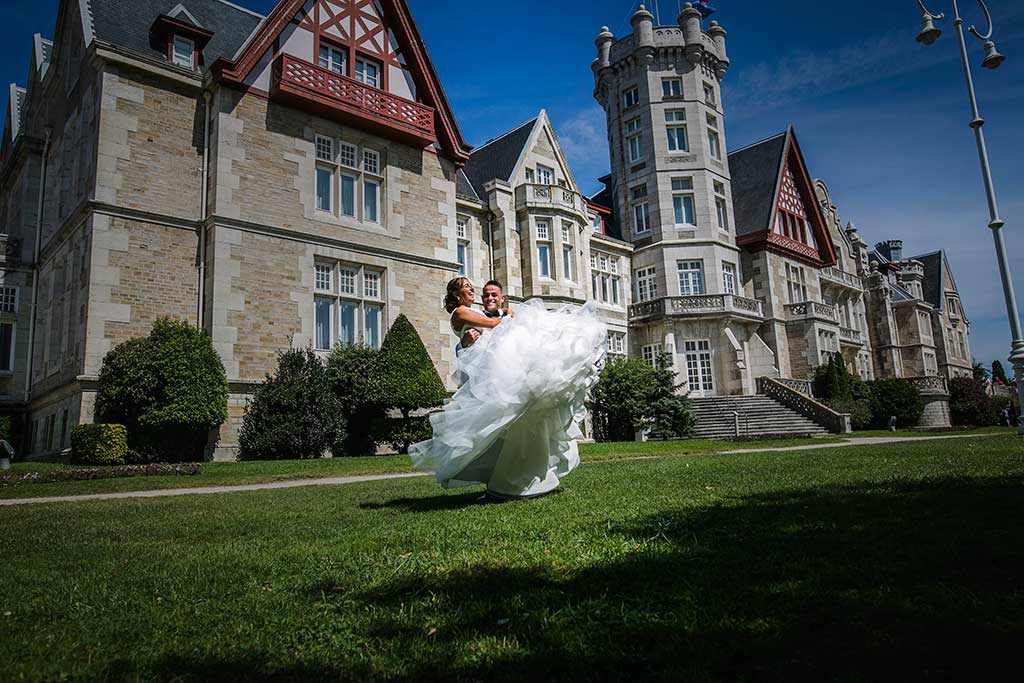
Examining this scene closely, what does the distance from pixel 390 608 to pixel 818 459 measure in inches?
352

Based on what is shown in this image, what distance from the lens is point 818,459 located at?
10.0 m

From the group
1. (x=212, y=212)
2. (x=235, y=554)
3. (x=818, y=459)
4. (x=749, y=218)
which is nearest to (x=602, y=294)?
(x=749, y=218)

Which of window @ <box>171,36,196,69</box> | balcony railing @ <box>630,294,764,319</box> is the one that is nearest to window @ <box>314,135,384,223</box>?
window @ <box>171,36,196,69</box>

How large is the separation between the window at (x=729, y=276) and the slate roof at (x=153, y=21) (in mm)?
26183

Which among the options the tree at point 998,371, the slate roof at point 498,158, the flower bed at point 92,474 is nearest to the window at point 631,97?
the slate roof at point 498,158

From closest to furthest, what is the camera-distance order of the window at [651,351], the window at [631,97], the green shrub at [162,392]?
1. the green shrub at [162,392]
2. the window at [651,351]
3. the window at [631,97]

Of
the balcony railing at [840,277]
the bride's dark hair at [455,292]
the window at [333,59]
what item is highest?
the window at [333,59]

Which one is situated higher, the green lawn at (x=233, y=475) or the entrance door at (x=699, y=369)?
the entrance door at (x=699, y=369)

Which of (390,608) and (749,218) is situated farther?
(749,218)

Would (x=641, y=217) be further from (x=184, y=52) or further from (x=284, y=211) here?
(x=184, y=52)

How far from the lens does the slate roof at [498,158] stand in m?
31.0

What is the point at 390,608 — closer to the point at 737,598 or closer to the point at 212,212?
the point at 737,598

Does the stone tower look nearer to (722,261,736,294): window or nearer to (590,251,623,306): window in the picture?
(722,261,736,294): window

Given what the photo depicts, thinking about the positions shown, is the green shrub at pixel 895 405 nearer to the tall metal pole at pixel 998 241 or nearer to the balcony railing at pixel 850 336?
the balcony railing at pixel 850 336
